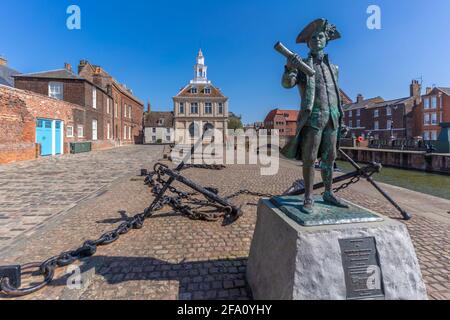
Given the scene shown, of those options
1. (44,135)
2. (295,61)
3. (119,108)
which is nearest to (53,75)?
(44,135)

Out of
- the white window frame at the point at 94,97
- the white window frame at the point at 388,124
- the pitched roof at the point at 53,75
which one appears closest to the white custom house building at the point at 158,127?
the white window frame at the point at 94,97

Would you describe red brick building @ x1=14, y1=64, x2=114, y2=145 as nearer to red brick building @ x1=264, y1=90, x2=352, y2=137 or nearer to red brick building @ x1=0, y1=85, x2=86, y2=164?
red brick building @ x1=0, y1=85, x2=86, y2=164

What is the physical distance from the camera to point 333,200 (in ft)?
8.93

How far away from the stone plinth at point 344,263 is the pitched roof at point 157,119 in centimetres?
5941

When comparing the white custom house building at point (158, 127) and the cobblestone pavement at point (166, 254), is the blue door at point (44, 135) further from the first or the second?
the white custom house building at point (158, 127)

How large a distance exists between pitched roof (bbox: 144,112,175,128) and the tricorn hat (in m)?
58.6

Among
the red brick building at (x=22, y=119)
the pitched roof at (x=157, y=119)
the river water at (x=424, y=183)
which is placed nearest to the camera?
the river water at (x=424, y=183)

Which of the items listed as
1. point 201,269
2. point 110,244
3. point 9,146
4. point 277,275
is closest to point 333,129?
point 277,275

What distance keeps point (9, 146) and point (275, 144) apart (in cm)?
3103

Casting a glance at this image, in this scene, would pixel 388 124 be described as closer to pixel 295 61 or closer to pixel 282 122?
pixel 282 122

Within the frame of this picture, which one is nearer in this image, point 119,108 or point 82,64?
point 82,64

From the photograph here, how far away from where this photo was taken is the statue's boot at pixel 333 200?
262cm

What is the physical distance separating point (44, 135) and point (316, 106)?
67.9 feet
